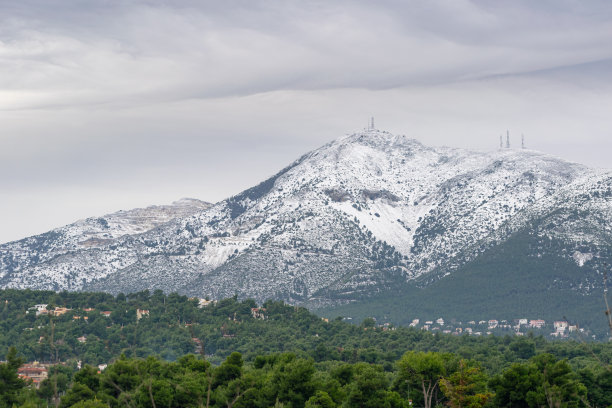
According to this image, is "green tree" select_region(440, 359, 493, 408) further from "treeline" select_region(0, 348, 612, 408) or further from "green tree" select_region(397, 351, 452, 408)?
"green tree" select_region(397, 351, 452, 408)

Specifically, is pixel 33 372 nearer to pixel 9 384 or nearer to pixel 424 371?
pixel 9 384

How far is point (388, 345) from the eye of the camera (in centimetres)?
19088

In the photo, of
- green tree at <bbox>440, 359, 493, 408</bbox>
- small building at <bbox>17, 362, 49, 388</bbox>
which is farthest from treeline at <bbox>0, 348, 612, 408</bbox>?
small building at <bbox>17, 362, 49, 388</bbox>

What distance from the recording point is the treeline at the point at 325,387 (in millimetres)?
106062

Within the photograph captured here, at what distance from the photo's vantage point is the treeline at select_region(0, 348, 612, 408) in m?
106

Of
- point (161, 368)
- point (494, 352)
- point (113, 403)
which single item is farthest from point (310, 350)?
point (113, 403)

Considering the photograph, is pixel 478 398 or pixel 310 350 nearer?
pixel 478 398

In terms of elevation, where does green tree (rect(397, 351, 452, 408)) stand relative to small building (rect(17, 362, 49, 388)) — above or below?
above

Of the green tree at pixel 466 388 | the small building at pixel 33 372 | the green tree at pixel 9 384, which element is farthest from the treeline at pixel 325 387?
the small building at pixel 33 372

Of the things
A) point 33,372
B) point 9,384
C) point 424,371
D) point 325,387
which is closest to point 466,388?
point 424,371

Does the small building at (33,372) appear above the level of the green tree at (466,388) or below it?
below

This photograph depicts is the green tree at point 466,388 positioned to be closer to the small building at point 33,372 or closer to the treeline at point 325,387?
the treeline at point 325,387

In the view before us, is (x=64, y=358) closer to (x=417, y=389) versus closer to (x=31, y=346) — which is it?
(x=31, y=346)

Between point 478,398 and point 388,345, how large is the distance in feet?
294
